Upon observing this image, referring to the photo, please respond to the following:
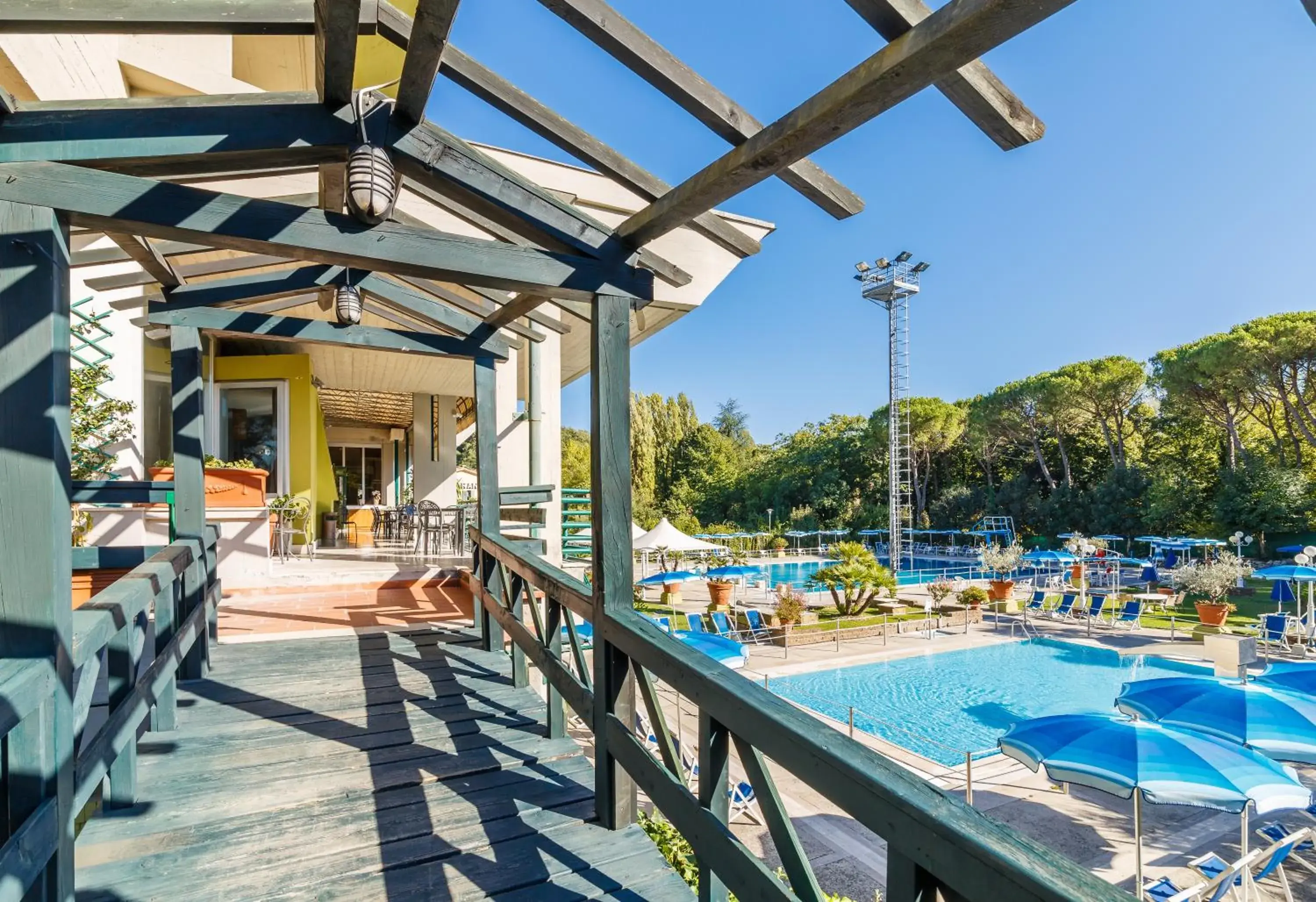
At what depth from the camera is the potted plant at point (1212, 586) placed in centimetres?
1416

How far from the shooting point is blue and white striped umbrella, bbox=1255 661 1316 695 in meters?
7.44

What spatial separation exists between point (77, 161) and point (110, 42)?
17.5ft

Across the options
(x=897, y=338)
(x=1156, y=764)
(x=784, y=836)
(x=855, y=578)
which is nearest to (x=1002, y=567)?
(x=855, y=578)

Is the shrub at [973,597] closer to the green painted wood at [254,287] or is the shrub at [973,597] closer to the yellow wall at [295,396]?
the yellow wall at [295,396]

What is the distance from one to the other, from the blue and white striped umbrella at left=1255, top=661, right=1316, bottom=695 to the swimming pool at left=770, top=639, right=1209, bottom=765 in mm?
2116

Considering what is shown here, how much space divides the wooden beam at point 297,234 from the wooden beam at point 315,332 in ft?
7.86

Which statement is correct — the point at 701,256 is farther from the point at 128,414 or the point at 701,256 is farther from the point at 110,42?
the point at 128,414

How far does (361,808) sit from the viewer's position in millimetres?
2533

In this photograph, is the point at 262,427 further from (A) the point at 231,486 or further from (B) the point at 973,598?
(B) the point at 973,598

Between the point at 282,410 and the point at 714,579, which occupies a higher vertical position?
the point at 282,410

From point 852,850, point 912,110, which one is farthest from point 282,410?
point 912,110

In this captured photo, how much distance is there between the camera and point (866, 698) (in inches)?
427

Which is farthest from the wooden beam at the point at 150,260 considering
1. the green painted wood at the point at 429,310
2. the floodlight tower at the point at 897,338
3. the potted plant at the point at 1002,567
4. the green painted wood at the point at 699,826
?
the floodlight tower at the point at 897,338

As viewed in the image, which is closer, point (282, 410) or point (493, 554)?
point (493, 554)
